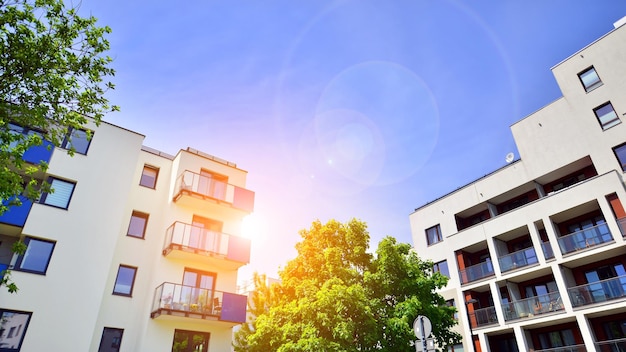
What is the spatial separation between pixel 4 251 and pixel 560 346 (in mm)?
29971

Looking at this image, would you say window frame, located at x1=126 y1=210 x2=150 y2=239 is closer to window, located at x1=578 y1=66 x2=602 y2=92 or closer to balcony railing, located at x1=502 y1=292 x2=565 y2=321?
balcony railing, located at x1=502 y1=292 x2=565 y2=321

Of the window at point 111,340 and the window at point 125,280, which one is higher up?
the window at point 125,280

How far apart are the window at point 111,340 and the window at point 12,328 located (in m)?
2.97

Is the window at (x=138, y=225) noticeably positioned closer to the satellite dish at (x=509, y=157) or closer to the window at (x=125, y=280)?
the window at (x=125, y=280)

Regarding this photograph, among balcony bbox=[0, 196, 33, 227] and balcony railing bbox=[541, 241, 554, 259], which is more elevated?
balcony railing bbox=[541, 241, 554, 259]

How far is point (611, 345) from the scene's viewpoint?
61.7 feet

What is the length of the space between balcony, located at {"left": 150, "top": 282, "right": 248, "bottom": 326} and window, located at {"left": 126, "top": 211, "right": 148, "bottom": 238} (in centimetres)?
328

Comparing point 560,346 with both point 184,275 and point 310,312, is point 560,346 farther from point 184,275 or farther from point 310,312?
point 184,275

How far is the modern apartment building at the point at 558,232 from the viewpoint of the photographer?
20.3 meters

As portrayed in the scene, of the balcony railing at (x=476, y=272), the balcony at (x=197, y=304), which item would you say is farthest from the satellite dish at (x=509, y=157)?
the balcony at (x=197, y=304)

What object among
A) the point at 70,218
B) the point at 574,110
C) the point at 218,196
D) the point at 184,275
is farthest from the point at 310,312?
the point at 574,110

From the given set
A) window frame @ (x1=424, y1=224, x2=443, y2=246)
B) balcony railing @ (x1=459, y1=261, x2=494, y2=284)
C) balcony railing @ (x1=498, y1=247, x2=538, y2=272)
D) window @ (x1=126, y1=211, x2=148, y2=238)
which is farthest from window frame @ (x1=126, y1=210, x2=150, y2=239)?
balcony railing @ (x1=498, y1=247, x2=538, y2=272)

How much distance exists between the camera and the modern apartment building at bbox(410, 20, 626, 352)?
2028 centimetres

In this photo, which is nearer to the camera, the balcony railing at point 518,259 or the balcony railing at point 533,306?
the balcony railing at point 533,306
